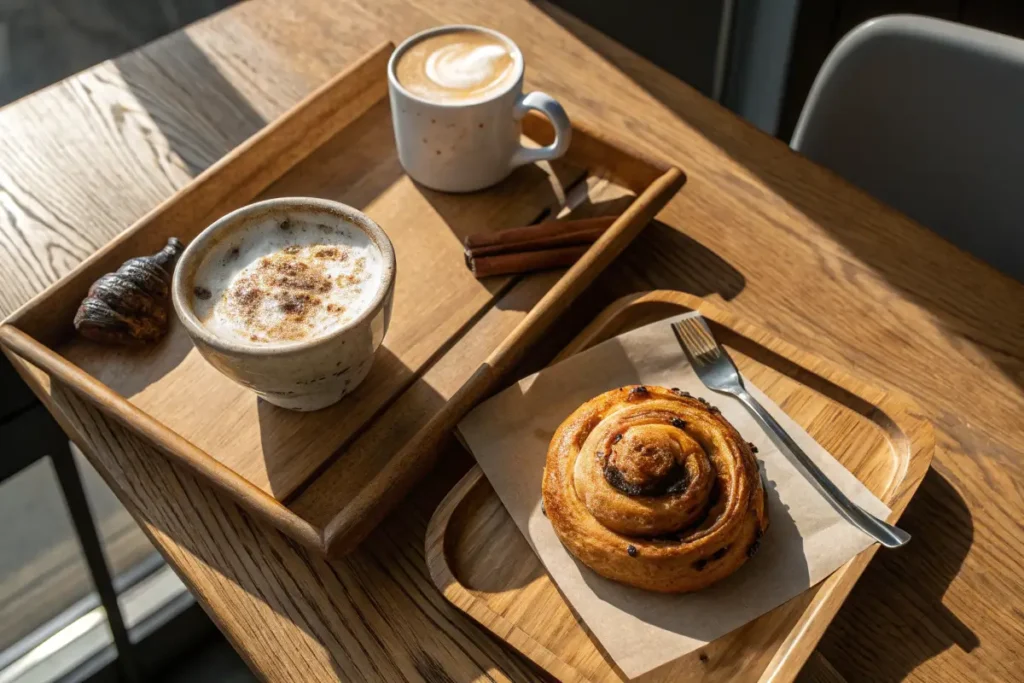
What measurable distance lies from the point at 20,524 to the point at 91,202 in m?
0.99

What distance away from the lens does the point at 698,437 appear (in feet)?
3.11

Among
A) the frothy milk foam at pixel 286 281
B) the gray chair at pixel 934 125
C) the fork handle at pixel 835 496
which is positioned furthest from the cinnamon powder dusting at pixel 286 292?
the gray chair at pixel 934 125

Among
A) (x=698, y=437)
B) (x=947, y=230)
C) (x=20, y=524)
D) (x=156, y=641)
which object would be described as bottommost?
(x=156, y=641)

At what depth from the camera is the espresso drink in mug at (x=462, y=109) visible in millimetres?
1196

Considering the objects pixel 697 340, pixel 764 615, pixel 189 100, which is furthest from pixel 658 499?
pixel 189 100

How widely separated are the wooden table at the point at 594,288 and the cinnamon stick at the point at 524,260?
0.06m

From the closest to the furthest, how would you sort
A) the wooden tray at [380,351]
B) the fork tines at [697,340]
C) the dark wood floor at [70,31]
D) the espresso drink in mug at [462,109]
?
the wooden tray at [380,351]
the fork tines at [697,340]
the espresso drink in mug at [462,109]
the dark wood floor at [70,31]

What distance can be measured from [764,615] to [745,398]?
258 mm

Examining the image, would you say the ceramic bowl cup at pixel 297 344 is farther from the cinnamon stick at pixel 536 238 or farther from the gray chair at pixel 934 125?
the gray chair at pixel 934 125

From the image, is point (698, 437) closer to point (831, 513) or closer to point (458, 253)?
point (831, 513)

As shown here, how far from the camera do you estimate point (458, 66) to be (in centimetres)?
125

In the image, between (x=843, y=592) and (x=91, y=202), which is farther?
(x=91, y=202)

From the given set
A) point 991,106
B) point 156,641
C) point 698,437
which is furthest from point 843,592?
point 156,641

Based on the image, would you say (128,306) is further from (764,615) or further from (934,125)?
(934,125)
